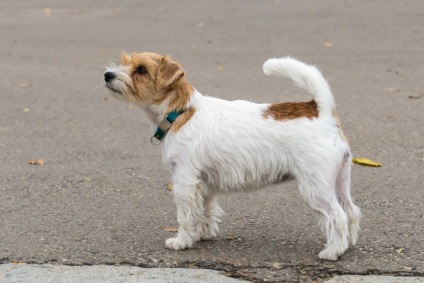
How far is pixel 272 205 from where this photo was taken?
6125mm

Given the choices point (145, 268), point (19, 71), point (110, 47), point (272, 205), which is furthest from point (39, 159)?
point (110, 47)

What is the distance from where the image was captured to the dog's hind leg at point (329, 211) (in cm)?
491

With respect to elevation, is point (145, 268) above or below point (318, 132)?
below

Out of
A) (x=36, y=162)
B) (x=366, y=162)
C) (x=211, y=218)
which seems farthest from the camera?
(x=36, y=162)

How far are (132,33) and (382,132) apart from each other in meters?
7.35

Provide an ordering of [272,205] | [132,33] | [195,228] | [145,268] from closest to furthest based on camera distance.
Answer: [145,268] < [195,228] < [272,205] < [132,33]

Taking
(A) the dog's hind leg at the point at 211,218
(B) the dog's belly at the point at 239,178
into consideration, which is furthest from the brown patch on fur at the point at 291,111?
(A) the dog's hind leg at the point at 211,218

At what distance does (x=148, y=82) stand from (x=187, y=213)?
880 mm

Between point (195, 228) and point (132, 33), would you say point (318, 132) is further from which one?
point (132, 33)

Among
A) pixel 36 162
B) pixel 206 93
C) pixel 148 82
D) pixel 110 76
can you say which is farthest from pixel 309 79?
pixel 206 93

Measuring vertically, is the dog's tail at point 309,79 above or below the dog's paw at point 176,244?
above

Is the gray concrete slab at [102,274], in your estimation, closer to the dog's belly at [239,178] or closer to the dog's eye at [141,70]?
the dog's belly at [239,178]

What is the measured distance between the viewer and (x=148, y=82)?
204 inches

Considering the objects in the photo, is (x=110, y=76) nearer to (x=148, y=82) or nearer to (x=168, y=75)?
(x=148, y=82)
